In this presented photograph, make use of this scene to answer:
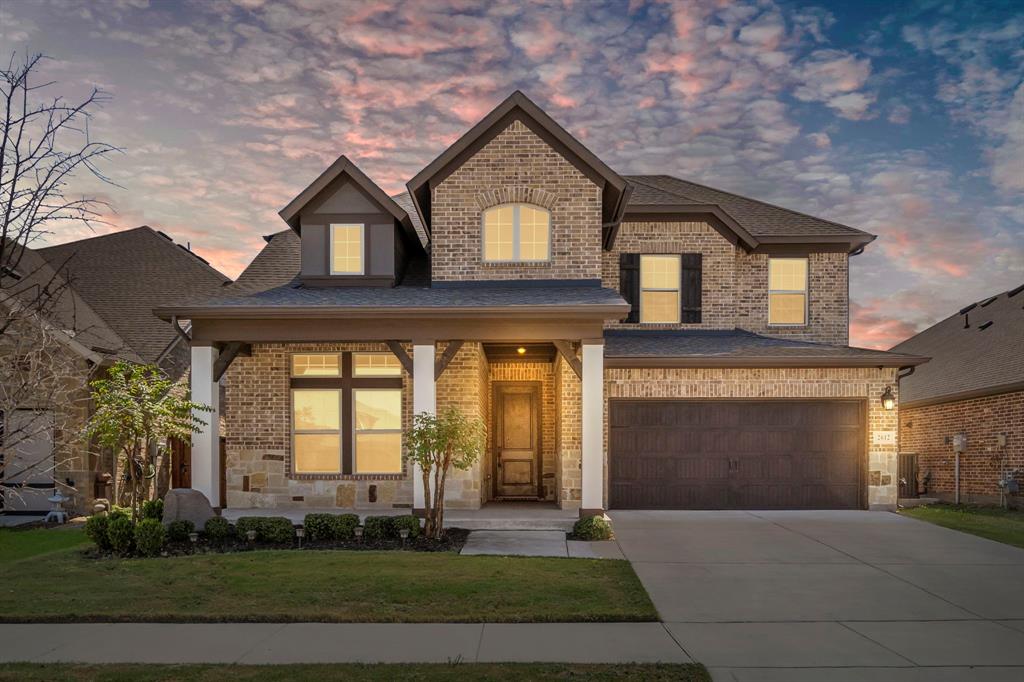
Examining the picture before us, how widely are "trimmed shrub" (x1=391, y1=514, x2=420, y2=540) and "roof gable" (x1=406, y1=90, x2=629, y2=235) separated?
6.58 m

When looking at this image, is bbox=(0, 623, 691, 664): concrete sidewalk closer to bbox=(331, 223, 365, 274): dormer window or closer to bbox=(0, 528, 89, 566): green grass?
bbox=(0, 528, 89, 566): green grass

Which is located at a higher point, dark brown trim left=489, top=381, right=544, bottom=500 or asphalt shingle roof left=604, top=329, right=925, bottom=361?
asphalt shingle roof left=604, top=329, right=925, bottom=361

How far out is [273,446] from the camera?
14.5 meters

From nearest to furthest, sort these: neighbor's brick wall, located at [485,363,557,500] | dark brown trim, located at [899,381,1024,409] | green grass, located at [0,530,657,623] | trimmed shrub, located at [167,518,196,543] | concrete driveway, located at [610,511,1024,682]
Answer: concrete driveway, located at [610,511,1024,682] < green grass, located at [0,530,657,623] < trimmed shrub, located at [167,518,196,543] < neighbor's brick wall, located at [485,363,557,500] < dark brown trim, located at [899,381,1024,409]

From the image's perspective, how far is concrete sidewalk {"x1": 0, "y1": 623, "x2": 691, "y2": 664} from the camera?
6184mm

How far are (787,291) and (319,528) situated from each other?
1189 cm

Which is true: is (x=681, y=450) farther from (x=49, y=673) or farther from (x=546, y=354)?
(x=49, y=673)

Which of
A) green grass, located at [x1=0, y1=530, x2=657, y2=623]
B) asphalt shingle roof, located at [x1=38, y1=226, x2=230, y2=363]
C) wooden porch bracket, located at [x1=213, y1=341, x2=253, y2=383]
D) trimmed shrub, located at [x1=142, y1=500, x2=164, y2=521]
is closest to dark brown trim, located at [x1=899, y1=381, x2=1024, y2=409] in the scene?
green grass, located at [x1=0, y1=530, x2=657, y2=623]

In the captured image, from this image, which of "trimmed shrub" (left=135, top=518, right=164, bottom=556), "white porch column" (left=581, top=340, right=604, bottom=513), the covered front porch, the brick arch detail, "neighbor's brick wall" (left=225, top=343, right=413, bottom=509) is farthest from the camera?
the brick arch detail

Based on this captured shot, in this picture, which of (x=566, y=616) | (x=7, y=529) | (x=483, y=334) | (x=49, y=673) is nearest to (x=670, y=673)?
(x=566, y=616)

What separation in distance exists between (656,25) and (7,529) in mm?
15515

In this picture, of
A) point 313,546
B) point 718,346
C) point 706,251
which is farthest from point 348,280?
point 706,251

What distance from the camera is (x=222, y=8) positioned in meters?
11.5

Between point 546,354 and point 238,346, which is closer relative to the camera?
point 238,346
